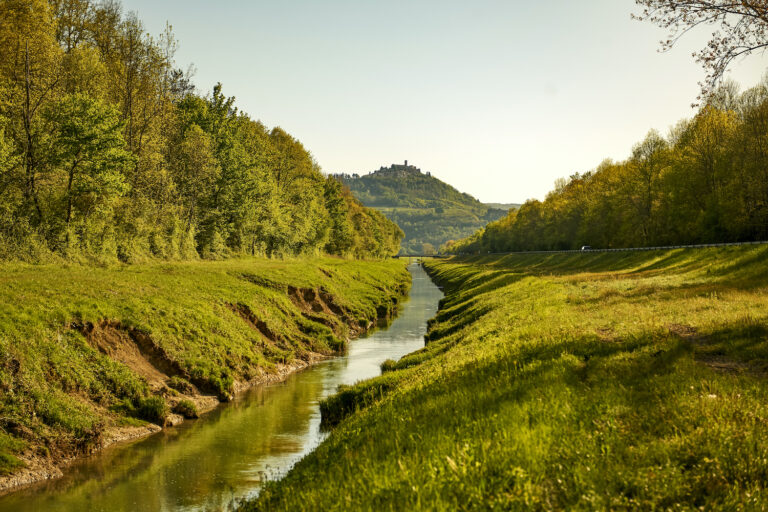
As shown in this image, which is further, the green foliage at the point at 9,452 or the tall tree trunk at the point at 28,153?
the tall tree trunk at the point at 28,153

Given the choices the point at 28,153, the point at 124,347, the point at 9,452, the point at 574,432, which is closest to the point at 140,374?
the point at 124,347

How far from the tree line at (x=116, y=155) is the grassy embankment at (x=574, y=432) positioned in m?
32.8

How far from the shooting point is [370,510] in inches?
278

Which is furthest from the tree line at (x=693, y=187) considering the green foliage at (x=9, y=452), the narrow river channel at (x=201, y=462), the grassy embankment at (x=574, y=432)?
the green foliage at (x=9, y=452)

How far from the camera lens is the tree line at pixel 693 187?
59.1 metres

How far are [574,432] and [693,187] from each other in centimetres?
7286

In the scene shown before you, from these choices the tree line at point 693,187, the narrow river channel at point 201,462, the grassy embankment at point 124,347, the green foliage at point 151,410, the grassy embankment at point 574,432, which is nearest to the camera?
the grassy embankment at point 574,432

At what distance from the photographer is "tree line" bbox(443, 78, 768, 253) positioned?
194 ft

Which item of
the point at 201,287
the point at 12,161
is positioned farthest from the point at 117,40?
the point at 201,287

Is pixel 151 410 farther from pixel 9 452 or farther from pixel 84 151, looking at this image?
pixel 84 151

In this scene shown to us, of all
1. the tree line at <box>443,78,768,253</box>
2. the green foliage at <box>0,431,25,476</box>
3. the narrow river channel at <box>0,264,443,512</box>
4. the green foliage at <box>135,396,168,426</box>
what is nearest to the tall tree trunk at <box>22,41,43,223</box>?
the green foliage at <box>135,396,168,426</box>

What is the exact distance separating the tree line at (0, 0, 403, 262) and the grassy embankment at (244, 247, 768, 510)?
107 feet

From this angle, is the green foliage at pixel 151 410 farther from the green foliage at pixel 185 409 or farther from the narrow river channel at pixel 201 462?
the green foliage at pixel 185 409

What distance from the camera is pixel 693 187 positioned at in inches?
2756
